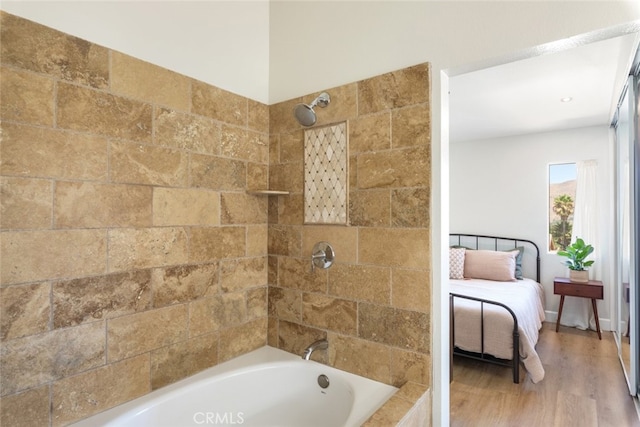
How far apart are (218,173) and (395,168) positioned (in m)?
0.95

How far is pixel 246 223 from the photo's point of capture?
202 centimetres

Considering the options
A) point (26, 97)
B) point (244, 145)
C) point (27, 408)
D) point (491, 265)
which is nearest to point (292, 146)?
point (244, 145)

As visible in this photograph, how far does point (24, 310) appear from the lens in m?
1.22

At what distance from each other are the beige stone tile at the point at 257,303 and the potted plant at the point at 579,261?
4.02 metres

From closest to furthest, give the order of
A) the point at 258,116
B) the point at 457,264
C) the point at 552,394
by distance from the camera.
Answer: the point at 258,116 < the point at 552,394 < the point at 457,264

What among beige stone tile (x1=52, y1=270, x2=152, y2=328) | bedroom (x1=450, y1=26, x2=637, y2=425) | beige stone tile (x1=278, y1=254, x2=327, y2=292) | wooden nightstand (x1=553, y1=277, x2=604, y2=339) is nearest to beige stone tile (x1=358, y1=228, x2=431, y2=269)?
beige stone tile (x1=278, y1=254, x2=327, y2=292)

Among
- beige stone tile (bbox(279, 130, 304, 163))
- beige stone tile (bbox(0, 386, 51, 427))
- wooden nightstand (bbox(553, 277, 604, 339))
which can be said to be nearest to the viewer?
beige stone tile (bbox(0, 386, 51, 427))

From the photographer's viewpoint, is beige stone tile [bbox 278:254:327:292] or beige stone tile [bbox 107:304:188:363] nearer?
beige stone tile [bbox 107:304:188:363]

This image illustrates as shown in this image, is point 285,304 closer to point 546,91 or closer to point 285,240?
point 285,240

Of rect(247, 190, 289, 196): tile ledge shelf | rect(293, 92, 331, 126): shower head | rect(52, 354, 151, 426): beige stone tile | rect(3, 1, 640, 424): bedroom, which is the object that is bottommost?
rect(52, 354, 151, 426): beige stone tile

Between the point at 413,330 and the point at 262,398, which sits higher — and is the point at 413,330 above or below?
above

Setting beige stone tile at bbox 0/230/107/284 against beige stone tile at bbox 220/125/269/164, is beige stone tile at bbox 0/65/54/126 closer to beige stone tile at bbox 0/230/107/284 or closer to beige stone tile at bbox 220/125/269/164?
beige stone tile at bbox 0/230/107/284

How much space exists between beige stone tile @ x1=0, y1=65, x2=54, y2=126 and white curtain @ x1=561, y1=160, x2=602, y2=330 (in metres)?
5.36

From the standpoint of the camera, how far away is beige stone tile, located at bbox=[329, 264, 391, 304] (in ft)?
5.48
